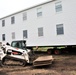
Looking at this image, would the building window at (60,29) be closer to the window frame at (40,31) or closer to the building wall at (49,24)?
the building wall at (49,24)

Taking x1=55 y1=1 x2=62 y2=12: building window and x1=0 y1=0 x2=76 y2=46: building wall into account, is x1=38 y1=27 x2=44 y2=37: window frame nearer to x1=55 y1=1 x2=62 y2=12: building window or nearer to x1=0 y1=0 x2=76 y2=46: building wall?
x1=0 y1=0 x2=76 y2=46: building wall

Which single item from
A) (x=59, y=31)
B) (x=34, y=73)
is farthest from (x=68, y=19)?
(x=34, y=73)

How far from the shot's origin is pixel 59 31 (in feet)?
65.3

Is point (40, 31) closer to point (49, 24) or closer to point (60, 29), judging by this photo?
point (49, 24)

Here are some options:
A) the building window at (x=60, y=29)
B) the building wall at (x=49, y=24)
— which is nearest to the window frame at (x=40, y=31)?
the building wall at (x=49, y=24)

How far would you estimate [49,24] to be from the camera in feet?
68.8

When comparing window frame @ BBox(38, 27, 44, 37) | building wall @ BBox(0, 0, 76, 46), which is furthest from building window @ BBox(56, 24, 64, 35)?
window frame @ BBox(38, 27, 44, 37)

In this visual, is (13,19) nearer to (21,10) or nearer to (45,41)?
(21,10)

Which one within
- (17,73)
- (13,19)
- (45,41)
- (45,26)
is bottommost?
(17,73)

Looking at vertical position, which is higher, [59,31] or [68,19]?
[68,19]

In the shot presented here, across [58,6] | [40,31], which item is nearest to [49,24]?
[40,31]

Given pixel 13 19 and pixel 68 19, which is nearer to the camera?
pixel 68 19

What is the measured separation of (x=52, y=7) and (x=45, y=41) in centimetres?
452

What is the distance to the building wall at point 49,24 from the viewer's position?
61.8 ft
